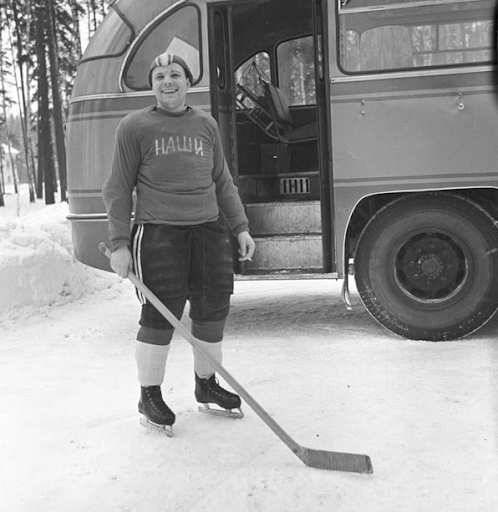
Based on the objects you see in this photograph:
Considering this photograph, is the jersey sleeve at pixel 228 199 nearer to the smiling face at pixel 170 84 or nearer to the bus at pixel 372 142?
the smiling face at pixel 170 84

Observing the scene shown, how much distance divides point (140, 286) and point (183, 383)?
3.55 feet

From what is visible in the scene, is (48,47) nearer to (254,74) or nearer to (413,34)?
(254,74)

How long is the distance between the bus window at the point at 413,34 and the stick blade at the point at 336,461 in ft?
9.45

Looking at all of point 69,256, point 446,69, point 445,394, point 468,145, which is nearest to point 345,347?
point 445,394

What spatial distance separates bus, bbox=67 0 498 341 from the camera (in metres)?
4.86

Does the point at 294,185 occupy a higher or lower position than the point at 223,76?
lower

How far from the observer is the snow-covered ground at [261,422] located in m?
2.82

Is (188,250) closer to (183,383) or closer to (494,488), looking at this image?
(183,383)

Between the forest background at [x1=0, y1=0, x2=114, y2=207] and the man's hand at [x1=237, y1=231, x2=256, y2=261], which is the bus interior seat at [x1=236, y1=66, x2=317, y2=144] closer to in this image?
the man's hand at [x1=237, y1=231, x2=256, y2=261]

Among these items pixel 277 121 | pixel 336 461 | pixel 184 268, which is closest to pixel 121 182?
Answer: pixel 184 268

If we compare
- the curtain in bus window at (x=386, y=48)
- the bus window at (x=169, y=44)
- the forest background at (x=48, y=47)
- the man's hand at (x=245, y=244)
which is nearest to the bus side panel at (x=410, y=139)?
the curtain in bus window at (x=386, y=48)

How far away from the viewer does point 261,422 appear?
3611mm

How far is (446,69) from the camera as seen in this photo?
4.84m

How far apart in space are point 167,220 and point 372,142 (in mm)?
2027
